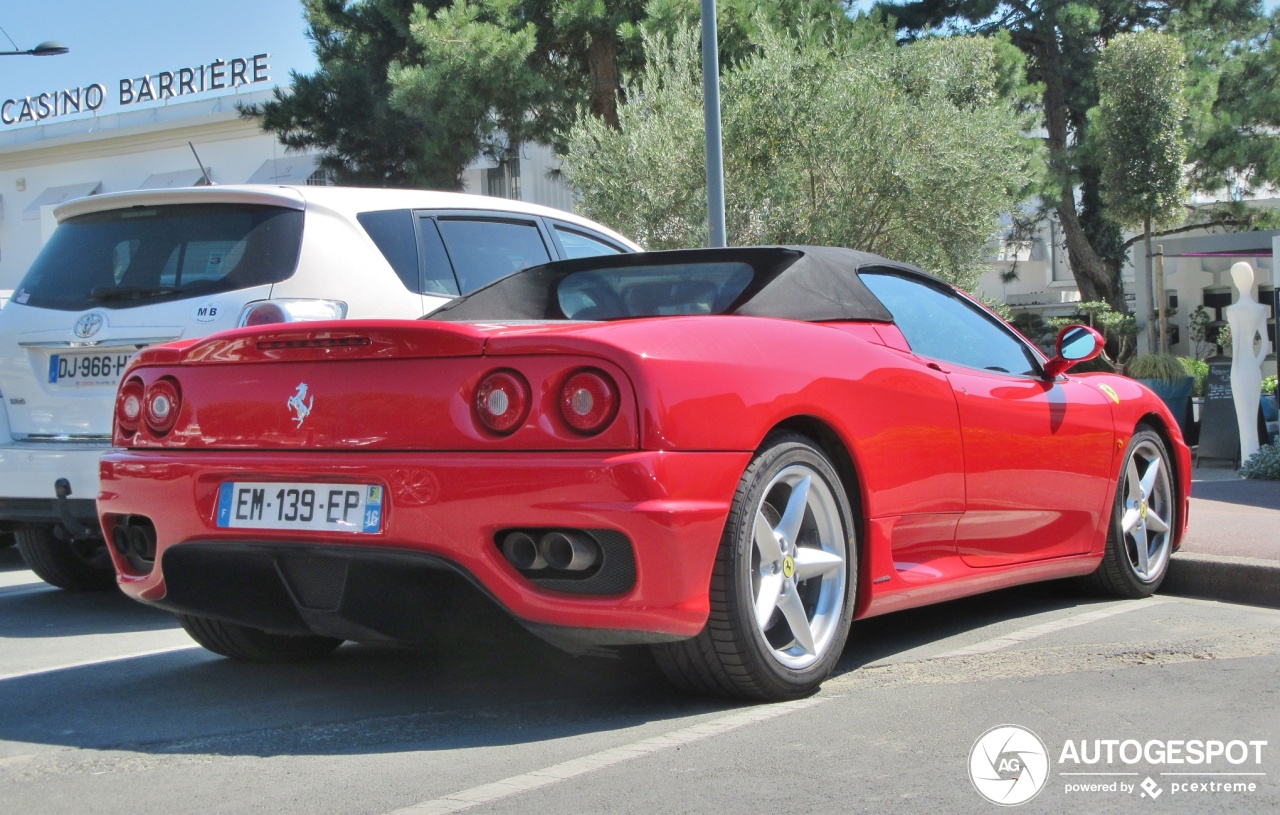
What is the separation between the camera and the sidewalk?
226 inches

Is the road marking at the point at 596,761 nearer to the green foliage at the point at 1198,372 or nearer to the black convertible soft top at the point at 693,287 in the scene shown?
the black convertible soft top at the point at 693,287

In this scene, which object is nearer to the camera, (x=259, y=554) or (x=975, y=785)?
(x=975, y=785)

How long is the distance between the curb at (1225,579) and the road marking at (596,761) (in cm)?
269

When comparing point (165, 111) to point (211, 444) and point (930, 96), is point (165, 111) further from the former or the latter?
point (211, 444)

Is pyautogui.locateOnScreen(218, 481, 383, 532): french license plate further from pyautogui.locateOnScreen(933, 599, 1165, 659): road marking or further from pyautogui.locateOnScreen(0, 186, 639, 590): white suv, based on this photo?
pyautogui.locateOnScreen(933, 599, 1165, 659): road marking

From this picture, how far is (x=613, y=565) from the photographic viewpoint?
3.36 meters

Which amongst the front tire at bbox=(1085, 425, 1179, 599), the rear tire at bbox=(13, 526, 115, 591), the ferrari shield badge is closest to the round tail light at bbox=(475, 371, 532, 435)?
the ferrari shield badge

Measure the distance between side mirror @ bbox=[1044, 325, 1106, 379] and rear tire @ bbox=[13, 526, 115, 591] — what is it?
4200 mm

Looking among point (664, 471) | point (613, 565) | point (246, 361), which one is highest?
point (246, 361)

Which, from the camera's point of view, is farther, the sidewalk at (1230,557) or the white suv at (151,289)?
the sidewalk at (1230,557)

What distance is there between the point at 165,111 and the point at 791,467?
3678 cm

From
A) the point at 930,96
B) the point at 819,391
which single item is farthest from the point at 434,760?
the point at 930,96

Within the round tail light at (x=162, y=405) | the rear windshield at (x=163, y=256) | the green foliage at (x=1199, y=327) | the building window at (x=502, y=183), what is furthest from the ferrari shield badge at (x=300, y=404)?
the green foliage at (x=1199, y=327)

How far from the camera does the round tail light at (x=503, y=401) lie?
11.3 ft
